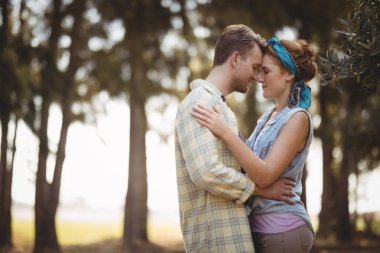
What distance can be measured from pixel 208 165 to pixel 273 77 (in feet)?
2.80

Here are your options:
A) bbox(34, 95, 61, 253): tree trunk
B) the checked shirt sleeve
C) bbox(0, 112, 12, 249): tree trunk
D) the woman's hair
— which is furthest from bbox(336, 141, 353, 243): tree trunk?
the checked shirt sleeve

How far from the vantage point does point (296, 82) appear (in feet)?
11.7

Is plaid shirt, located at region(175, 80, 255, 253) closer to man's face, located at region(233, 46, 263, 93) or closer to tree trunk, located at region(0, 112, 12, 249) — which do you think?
man's face, located at region(233, 46, 263, 93)

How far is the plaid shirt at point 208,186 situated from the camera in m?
3.06

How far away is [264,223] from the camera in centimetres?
324

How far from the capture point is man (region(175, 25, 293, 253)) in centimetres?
307

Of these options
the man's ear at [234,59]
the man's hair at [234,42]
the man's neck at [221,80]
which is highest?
the man's hair at [234,42]

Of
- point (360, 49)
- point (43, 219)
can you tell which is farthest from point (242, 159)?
point (43, 219)

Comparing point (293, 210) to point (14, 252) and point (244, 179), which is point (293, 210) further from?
point (14, 252)

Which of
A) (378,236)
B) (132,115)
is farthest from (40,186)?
(378,236)

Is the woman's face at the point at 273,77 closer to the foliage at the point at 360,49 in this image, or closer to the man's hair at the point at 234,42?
the man's hair at the point at 234,42

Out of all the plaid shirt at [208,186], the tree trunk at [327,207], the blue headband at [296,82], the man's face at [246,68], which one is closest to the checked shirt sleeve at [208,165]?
the plaid shirt at [208,186]

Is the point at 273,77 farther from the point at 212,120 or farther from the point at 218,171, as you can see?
the point at 218,171

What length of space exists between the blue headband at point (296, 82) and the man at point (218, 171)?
0.40ft
